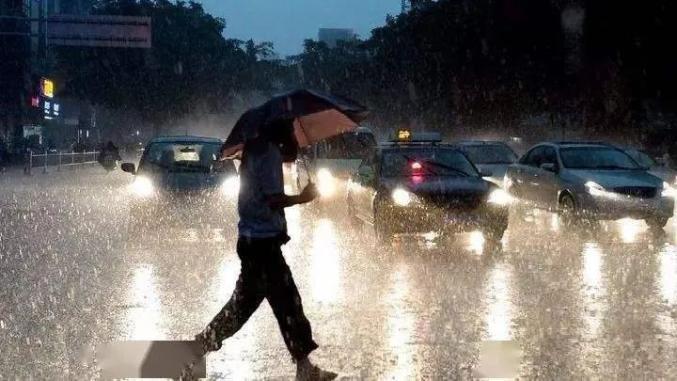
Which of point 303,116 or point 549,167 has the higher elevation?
point 303,116

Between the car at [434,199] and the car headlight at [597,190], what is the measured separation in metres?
2.77

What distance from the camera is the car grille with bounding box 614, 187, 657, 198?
17.3m

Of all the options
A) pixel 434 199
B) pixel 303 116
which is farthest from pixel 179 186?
pixel 303 116

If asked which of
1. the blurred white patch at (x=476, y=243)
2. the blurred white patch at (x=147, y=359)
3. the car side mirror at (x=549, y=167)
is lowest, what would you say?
the blurred white patch at (x=476, y=243)

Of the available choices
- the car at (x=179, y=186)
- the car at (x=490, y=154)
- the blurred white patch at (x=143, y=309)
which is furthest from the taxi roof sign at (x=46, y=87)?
the blurred white patch at (x=143, y=309)

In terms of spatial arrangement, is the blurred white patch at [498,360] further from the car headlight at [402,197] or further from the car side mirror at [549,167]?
the car side mirror at [549,167]

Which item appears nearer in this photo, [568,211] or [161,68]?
[568,211]

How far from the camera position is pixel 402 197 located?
1488cm

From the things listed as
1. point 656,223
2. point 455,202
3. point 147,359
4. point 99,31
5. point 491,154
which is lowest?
point 656,223

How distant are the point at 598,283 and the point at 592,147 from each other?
8676 mm

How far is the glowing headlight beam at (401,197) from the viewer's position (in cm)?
1482

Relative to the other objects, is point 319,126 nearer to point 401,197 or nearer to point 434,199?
point 434,199

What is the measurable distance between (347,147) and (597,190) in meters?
9.51

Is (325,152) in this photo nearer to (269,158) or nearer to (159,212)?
(159,212)
